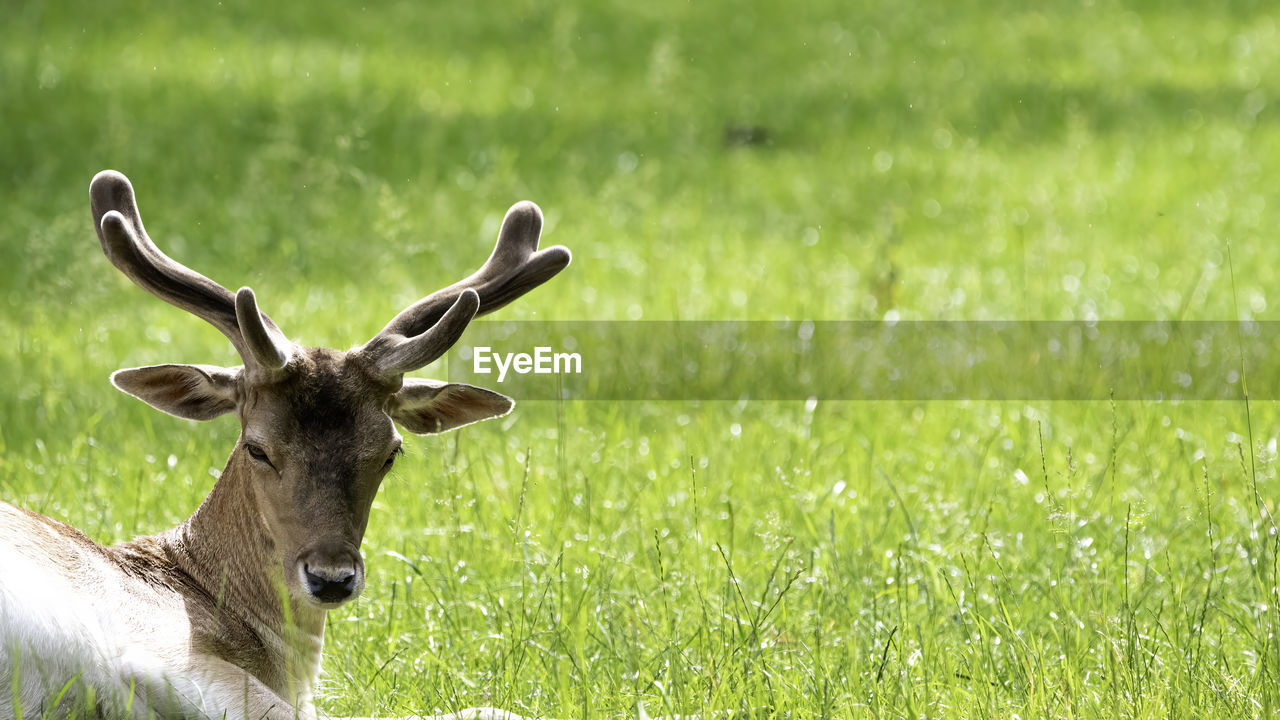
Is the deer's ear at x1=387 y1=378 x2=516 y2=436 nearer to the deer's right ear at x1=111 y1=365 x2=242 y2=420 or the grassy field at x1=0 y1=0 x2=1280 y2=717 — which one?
the grassy field at x1=0 y1=0 x2=1280 y2=717

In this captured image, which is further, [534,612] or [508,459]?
[508,459]

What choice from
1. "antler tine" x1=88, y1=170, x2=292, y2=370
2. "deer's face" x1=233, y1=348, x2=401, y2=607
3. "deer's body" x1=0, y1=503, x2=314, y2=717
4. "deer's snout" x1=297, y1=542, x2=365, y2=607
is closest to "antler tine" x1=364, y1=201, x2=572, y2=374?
"deer's face" x1=233, y1=348, x2=401, y2=607

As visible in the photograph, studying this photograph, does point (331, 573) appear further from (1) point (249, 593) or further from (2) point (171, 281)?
(2) point (171, 281)

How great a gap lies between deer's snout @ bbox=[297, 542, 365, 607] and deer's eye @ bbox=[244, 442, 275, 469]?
0.91ft

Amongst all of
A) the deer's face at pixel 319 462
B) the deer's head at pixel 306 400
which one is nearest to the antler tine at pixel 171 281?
the deer's head at pixel 306 400

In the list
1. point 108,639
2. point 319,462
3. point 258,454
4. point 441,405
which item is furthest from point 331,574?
point 441,405

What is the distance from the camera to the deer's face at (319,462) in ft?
11.5

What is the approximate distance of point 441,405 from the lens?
13.6 ft

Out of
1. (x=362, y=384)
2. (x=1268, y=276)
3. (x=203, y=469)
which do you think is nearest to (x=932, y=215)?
(x=1268, y=276)

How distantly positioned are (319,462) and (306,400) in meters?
0.16

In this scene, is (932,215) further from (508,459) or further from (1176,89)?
(508,459)

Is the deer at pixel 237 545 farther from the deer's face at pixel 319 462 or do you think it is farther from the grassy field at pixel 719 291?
the grassy field at pixel 719 291

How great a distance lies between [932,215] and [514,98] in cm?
390

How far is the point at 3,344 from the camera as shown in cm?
738
